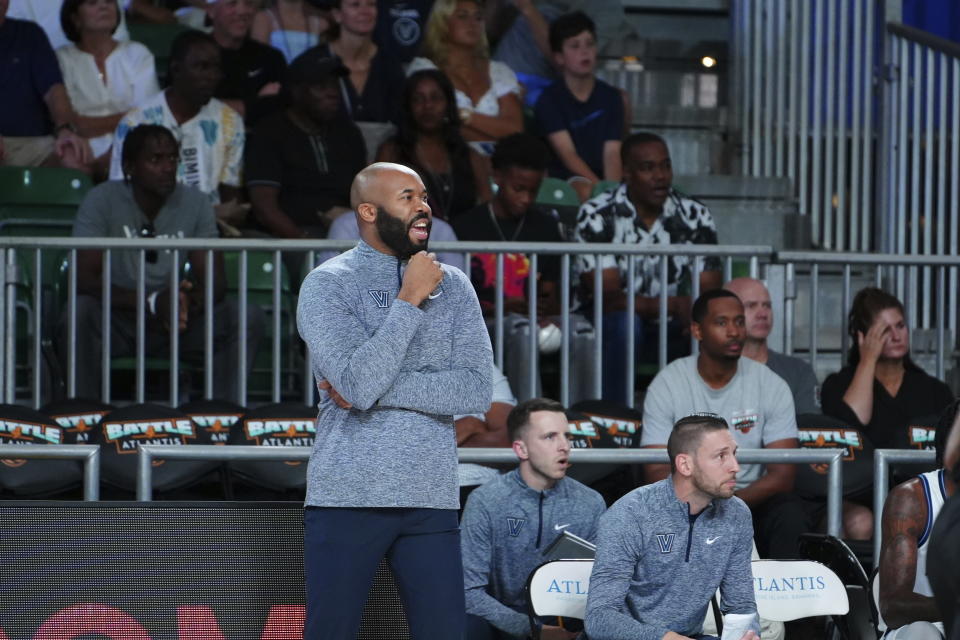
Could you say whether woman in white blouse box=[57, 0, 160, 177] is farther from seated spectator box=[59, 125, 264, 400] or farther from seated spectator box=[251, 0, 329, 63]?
seated spectator box=[59, 125, 264, 400]

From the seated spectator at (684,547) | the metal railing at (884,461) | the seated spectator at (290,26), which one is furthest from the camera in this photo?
the seated spectator at (290,26)

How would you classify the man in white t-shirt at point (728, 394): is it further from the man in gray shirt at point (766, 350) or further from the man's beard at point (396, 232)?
the man's beard at point (396, 232)

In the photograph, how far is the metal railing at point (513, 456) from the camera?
18.7 feet

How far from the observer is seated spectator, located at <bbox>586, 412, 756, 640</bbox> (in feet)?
17.2

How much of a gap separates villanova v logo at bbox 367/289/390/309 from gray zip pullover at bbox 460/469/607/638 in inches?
75.3

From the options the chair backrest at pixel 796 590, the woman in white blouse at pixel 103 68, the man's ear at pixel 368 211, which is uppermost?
the woman in white blouse at pixel 103 68

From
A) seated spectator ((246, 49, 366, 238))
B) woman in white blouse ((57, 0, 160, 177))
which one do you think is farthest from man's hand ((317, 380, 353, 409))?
woman in white blouse ((57, 0, 160, 177))

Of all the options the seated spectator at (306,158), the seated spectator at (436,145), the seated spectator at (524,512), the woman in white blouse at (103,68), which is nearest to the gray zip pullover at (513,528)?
the seated spectator at (524,512)

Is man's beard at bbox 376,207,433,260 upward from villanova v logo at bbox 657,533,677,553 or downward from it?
upward

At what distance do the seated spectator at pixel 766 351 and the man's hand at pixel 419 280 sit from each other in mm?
3548

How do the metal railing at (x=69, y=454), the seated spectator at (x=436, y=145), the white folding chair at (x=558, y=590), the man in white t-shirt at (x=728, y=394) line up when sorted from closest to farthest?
1. the white folding chair at (x=558, y=590)
2. the metal railing at (x=69, y=454)
3. the man in white t-shirt at (x=728, y=394)
4. the seated spectator at (x=436, y=145)

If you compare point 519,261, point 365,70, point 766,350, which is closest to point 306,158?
point 365,70

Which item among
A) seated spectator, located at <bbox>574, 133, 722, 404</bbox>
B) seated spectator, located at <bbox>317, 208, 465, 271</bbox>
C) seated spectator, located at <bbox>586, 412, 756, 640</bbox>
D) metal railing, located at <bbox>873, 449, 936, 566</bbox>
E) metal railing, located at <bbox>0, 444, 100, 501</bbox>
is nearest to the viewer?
seated spectator, located at <bbox>586, 412, 756, 640</bbox>

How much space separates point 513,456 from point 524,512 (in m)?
0.24
